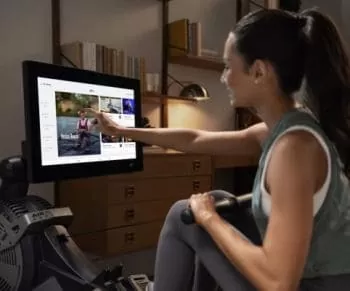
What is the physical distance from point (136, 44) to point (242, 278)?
229 cm

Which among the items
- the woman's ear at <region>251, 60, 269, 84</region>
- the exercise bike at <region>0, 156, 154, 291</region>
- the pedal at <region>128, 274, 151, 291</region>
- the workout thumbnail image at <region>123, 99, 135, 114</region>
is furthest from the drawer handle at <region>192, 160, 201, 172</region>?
the woman's ear at <region>251, 60, 269, 84</region>

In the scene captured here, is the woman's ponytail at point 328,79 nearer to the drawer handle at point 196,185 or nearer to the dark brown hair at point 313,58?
the dark brown hair at point 313,58

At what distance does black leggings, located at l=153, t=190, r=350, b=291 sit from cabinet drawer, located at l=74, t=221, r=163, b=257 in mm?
1154

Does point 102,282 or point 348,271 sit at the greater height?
point 348,271

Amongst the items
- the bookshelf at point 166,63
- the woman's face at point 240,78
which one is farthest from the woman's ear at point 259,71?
the bookshelf at point 166,63

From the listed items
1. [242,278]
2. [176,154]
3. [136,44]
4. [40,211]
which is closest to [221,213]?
[242,278]

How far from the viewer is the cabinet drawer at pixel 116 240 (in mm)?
2383

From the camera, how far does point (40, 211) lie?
1546 mm

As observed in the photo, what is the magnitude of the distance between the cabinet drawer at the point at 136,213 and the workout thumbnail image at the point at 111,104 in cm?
68

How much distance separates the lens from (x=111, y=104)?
72.6 inches

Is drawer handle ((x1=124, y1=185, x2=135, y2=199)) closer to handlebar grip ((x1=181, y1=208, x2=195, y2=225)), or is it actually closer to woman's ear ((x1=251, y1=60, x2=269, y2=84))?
handlebar grip ((x1=181, y1=208, x2=195, y2=225))

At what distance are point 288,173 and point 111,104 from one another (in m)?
1.06

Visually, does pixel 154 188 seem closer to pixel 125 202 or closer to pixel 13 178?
pixel 125 202

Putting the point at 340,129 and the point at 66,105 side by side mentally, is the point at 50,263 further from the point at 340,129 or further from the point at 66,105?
the point at 340,129
